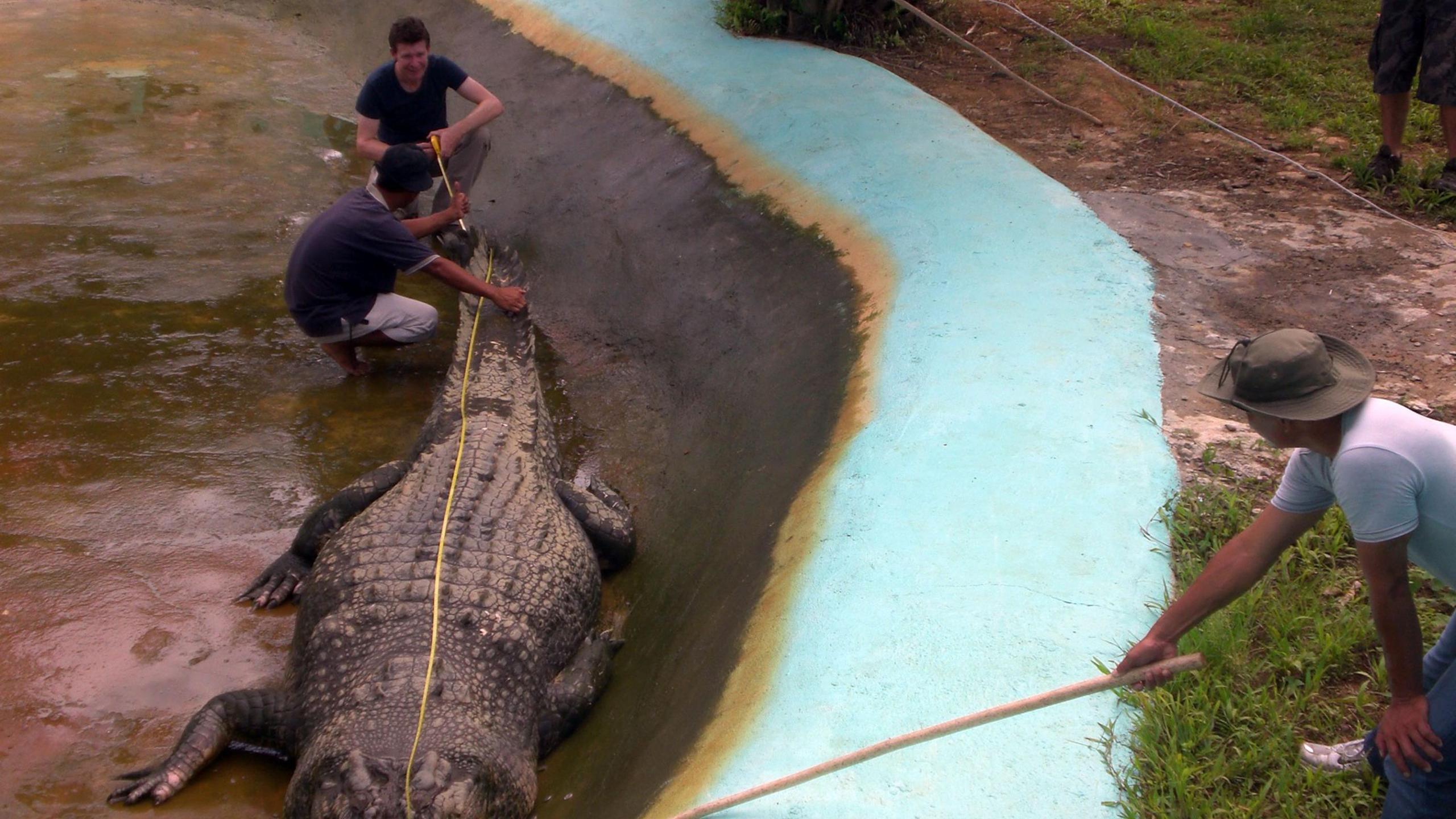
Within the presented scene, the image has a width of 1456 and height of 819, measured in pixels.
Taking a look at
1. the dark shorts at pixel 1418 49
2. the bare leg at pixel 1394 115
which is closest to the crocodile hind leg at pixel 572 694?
the bare leg at pixel 1394 115

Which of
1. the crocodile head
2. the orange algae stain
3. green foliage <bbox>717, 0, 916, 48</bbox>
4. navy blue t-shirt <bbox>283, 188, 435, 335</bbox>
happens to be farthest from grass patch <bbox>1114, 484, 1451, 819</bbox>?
green foliage <bbox>717, 0, 916, 48</bbox>

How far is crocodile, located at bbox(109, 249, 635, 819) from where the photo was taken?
2.85 m

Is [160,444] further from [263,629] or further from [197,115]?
[197,115]

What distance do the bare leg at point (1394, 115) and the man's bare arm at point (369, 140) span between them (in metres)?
4.79

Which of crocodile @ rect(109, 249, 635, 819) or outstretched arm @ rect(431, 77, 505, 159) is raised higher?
outstretched arm @ rect(431, 77, 505, 159)

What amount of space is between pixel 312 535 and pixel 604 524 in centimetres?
105

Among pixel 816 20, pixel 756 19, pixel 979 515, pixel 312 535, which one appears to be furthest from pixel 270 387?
pixel 816 20

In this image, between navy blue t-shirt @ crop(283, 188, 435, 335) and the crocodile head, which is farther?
navy blue t-shirt @ crop(283, 188, 435, 335)

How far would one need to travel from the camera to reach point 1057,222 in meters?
4.37

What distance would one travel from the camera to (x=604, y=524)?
400cm

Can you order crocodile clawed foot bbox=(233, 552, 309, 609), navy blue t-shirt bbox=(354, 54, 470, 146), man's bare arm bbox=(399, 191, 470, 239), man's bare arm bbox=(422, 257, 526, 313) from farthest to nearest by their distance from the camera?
navy blue t-shirt bbox=(354, 54, 470, 146) < man's bare arm bbox=(399, 191, 470, 239) < man's bare arm bbox=(422, 257, 526, 313) < crocodile clawed foot bbox=(233, 552, 309, 609)

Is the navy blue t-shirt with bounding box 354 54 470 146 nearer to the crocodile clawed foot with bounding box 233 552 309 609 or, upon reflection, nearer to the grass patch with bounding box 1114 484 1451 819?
the crocodile clawed foot with bounding box 233 552 309 609

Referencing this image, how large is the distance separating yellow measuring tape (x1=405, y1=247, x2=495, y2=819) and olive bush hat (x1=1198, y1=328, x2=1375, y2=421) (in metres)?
2.12

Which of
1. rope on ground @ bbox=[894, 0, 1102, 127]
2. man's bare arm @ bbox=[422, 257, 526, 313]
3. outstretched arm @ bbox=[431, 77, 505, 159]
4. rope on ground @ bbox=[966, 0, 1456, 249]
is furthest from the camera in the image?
rope on ground @ bbox=[894, 0, 1102, 127]
